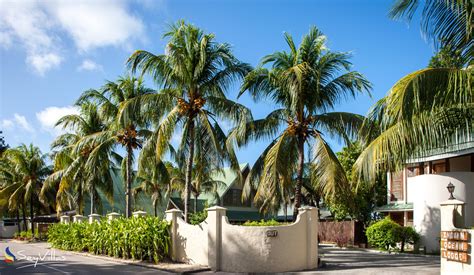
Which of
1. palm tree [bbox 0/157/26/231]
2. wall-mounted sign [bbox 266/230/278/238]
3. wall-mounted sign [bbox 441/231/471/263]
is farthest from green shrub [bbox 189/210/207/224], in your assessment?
palm tree [bbox 0/157/26/231]

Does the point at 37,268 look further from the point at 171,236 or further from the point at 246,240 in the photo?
the point at 246,240

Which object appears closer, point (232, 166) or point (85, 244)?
point (232, 166)

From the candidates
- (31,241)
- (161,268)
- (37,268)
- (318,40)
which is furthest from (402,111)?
(31,241)

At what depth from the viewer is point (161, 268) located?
16703 millimetres

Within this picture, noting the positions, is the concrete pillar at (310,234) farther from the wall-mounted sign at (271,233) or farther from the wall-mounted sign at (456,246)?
the wall-mounted sign at (456,246)

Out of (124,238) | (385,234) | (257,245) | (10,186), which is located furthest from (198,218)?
(10,186)

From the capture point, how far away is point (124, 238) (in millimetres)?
20234

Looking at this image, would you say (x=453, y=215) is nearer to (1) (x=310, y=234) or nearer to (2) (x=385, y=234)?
(1) (x=310, y=234)

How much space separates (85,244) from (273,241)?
12.7 m

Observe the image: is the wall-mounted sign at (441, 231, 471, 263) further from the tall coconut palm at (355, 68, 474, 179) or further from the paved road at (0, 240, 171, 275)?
the paved road at (0, 240, 171, 275)

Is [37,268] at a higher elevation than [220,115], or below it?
below

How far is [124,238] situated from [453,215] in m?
12.6

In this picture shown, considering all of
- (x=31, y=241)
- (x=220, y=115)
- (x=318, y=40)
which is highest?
(x=318, y=40)

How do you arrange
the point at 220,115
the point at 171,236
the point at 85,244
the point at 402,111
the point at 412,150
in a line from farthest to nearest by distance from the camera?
the point at 85,244, the point at 220,115, the point at 171,236, the point at 412,150, the point at 402,111
